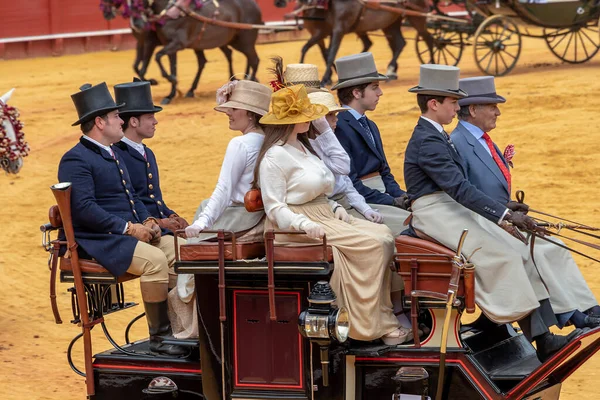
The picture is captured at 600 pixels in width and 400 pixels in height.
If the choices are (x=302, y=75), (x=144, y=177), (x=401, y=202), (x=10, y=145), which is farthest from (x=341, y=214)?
(x=10, y=145)

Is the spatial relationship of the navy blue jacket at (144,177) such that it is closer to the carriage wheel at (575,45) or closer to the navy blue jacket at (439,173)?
the navy blue jacket at (439,173)

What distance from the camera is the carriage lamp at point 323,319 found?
5816 mm

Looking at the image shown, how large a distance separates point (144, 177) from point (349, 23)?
1316 centimetres

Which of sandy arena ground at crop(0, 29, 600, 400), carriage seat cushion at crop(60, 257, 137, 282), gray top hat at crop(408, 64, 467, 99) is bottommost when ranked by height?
sandy arena ground at crop(0, 29, 600, 400)

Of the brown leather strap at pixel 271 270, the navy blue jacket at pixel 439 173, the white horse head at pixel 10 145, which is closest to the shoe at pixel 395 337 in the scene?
the brown leather strap at pixel 271 270

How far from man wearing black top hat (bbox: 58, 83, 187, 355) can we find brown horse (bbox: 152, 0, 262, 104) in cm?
1250

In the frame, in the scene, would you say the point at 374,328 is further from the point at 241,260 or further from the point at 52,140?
the point at 52,140

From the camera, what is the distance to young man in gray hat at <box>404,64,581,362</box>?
6074mm

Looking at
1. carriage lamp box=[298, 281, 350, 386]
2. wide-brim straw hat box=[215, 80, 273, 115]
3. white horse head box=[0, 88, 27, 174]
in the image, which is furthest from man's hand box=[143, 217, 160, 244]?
white horse head box=[0, 88, 27, 174]

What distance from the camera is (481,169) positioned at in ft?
21.9

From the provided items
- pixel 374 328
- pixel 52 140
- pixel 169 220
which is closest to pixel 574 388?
pixel 374 328

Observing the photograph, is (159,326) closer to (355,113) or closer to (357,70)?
(355,113)

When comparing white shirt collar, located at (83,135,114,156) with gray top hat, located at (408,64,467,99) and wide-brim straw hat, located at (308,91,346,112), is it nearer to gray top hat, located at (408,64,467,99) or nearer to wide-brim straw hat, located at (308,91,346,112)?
wide-brim straw hat, located at (308,91,346,112)

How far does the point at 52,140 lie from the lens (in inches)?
690
